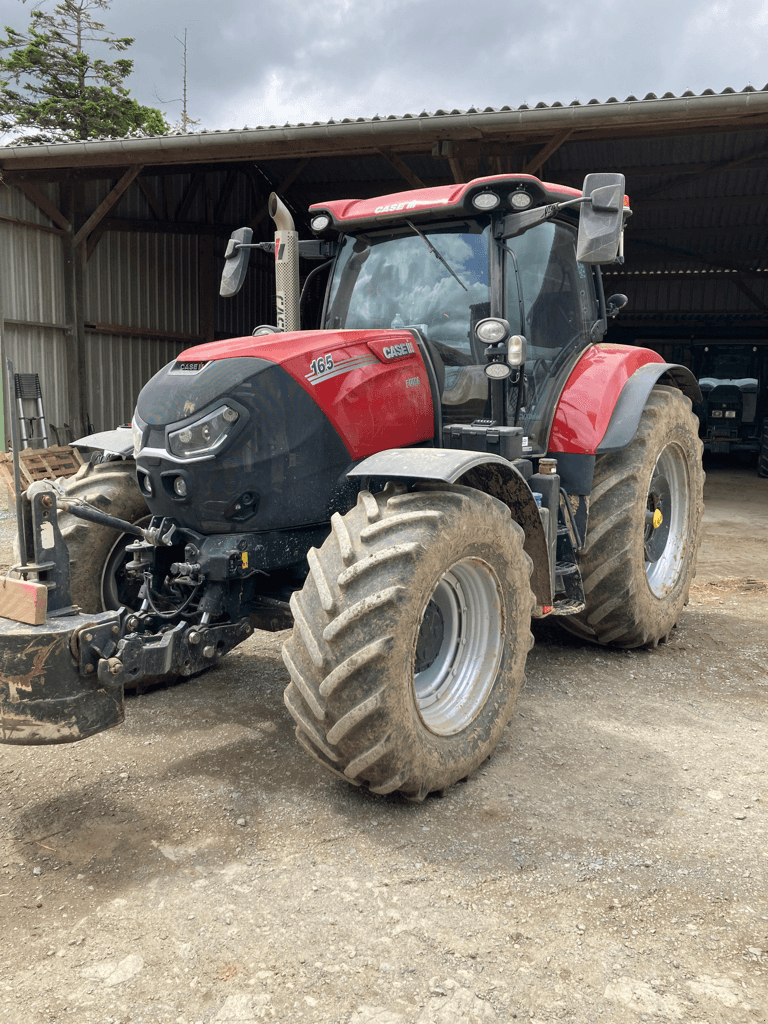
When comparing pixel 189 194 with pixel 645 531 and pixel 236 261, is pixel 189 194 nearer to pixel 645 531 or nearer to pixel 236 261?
pixel 236 261

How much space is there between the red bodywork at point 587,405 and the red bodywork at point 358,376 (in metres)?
0.84

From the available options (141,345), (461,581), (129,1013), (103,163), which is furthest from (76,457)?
(129,1013)

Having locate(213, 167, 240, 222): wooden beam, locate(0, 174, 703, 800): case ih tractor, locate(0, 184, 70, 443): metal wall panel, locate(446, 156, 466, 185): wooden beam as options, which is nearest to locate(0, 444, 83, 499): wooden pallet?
locate(0, 184, 70, 443): metal wall panel

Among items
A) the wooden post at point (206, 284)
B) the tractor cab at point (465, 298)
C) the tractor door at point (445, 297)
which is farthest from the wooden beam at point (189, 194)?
the tractor door at point (445, 297)

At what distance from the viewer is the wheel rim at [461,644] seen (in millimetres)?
3328

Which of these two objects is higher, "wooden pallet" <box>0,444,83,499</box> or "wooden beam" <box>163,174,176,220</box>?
"wooden beam" <box>163,174,176,220</box>

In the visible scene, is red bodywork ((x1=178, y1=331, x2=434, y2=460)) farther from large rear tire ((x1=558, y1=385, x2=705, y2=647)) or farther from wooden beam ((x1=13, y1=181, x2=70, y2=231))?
wooden beam ((x1=13, y1=181, x2=70, y2=231))

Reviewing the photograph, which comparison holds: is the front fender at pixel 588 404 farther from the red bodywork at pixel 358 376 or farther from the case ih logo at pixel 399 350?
the case ih logo at pixel 399 350

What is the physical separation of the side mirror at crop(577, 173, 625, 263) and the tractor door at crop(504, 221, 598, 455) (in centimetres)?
55

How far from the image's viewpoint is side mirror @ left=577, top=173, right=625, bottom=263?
333 cm

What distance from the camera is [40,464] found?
437 inches

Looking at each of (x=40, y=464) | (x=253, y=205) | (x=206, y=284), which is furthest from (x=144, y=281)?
(x=40, y=464)

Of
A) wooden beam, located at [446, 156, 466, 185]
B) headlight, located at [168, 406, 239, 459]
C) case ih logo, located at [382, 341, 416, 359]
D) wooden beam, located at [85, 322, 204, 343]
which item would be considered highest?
wooden beam, located at [446, 156, 466, 185]

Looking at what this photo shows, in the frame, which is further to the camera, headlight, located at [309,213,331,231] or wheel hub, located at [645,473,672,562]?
wheel hub, located at [645,473,672,562]
